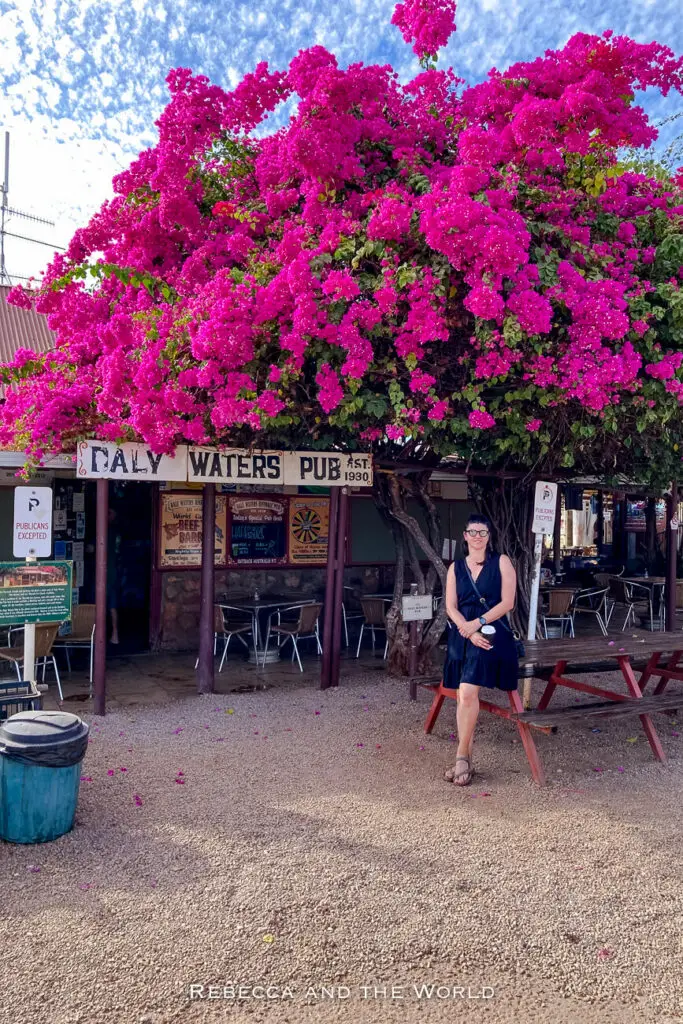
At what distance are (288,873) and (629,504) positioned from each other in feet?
44.2

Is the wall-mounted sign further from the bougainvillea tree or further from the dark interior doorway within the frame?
the dark interior doorway

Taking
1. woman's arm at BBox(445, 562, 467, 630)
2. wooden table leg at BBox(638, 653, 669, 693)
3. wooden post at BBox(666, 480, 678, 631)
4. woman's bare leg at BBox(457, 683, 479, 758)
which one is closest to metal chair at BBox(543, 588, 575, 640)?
wooden post at BBox(666, 480, 678, 631)

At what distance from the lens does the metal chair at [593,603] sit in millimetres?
10523

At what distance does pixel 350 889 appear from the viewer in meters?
3.51

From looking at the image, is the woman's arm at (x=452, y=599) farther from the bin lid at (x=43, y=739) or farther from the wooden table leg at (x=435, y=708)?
the bin lid at (x=43, y=739)

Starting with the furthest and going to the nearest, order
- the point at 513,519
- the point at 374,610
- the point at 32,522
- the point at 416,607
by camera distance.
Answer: the point at 374,610, the point at 513,519, the point at 416,607, the point at 32,522

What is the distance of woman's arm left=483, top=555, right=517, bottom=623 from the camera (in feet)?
16.4

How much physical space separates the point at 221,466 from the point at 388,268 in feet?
7.58

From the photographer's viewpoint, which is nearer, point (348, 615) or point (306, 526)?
point (348, 615)

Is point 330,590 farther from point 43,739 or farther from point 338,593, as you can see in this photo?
point 43,739

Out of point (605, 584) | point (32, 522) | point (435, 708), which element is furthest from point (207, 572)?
point (605, 584)

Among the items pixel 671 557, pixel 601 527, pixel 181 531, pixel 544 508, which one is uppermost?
pixel 544 508

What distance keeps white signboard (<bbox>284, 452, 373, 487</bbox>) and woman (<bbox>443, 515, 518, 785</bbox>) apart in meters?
2.11

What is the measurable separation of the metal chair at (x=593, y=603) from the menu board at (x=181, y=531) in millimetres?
5004
